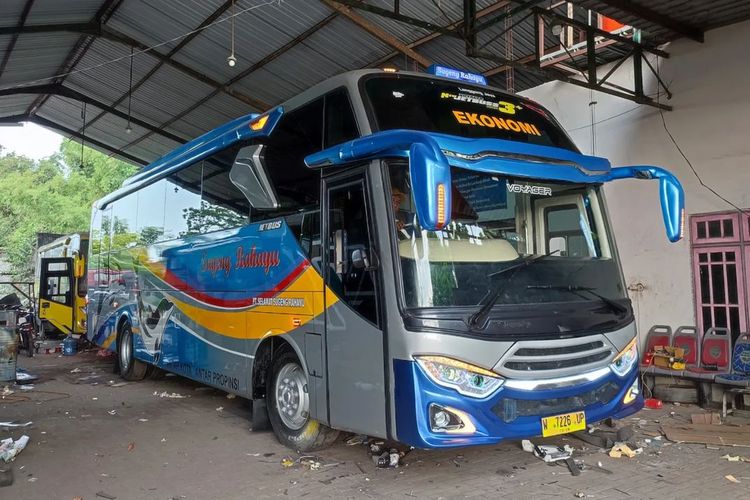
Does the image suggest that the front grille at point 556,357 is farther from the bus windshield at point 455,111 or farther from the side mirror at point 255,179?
the side mirror at point 255,179

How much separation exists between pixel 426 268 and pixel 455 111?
1564 mm

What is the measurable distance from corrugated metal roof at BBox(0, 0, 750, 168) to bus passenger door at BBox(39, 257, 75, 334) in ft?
17.4

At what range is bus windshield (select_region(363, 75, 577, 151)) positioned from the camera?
4.52m

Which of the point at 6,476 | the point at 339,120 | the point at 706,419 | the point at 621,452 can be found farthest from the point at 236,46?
the point at 706,419

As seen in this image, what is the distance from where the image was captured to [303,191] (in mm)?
5129

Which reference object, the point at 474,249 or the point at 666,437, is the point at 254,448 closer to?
the point at 474,249

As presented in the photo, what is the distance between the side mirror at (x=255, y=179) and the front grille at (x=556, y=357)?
2757 mm

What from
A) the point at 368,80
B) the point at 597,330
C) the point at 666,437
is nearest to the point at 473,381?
the point at 597,330

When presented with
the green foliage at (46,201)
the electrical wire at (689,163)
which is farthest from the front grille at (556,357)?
the green foliage at (46,201)

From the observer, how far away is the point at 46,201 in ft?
104

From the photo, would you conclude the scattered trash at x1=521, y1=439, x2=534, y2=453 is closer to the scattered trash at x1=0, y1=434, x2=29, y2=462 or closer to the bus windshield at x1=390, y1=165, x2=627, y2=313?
the bus windshield at x1=390, y1=165, x2=627, y2=313

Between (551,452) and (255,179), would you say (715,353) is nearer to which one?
(551,452)

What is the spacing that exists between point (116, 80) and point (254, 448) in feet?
47.9

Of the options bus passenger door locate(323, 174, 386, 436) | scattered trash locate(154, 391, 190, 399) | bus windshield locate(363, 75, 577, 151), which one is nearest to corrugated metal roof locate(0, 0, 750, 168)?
bus windshield locate(363, 75, 577, 151)
